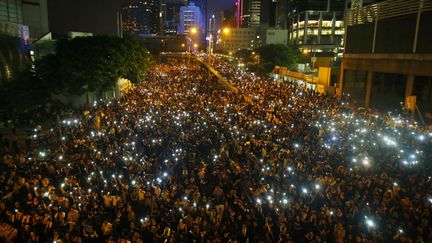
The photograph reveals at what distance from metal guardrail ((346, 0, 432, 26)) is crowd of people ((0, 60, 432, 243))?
23.4 ft

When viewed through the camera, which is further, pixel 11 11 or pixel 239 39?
pixel 239 39

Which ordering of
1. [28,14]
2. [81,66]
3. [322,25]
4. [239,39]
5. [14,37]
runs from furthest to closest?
[239,39] < [322,25] < [28,14] < [14,37] < [81,66]

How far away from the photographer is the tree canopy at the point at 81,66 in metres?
22.6

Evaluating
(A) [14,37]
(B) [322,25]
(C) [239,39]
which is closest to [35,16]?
(A) [14,37]

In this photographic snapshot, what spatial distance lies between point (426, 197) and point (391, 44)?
628 inches

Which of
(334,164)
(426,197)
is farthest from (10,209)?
(426,197)

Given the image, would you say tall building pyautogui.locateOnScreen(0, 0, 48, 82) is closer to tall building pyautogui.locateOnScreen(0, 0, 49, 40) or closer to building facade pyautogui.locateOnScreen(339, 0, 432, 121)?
tall building pyautogui.locateOnScreen(0, 0, 49, 40)

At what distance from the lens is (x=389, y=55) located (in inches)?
890

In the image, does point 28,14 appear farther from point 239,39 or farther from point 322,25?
point 239,39

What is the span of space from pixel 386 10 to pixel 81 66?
1962cm

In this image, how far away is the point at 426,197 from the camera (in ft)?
29.9

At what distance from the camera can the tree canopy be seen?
22.6 meters

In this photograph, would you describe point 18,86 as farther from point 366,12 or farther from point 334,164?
point 366,12

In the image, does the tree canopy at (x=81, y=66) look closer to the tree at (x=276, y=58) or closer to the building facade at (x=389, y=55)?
the building facade at (x=389, y=55)
